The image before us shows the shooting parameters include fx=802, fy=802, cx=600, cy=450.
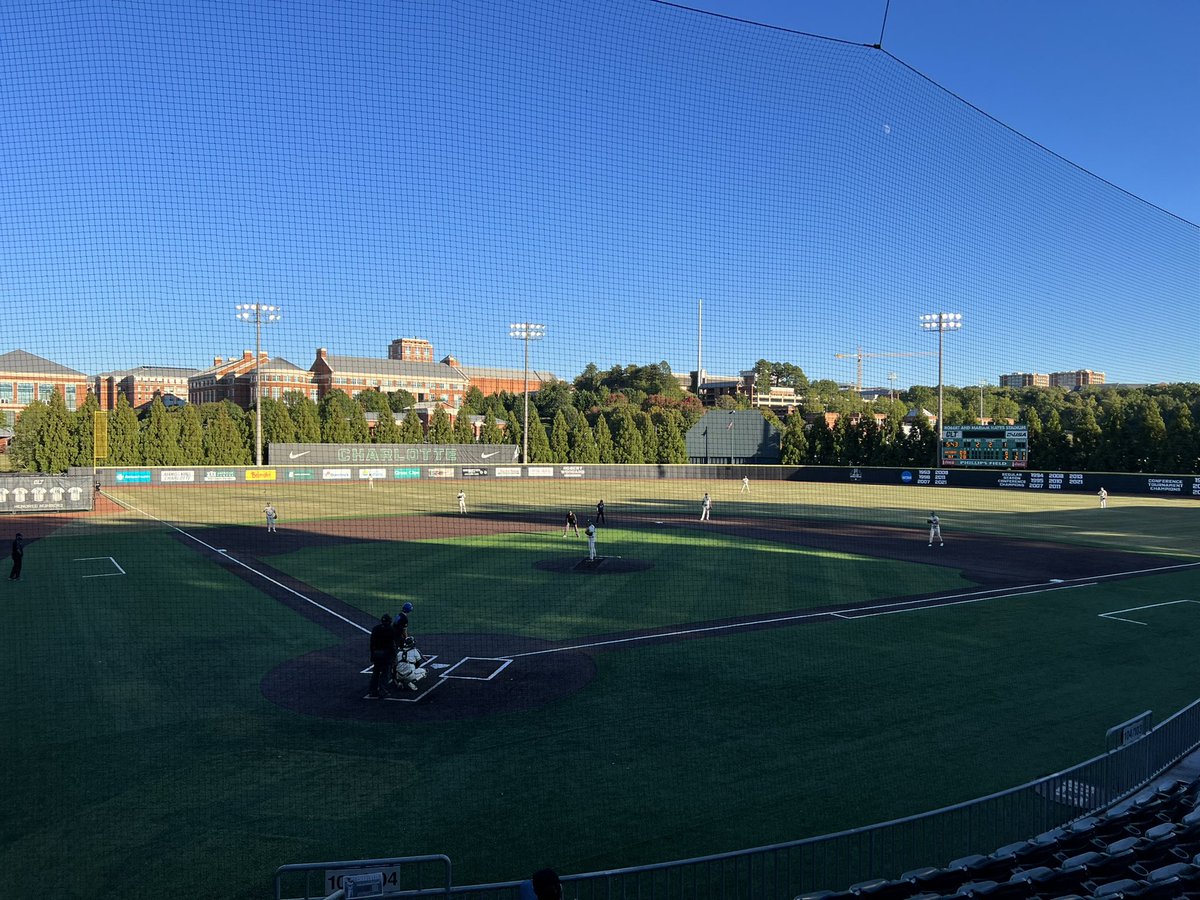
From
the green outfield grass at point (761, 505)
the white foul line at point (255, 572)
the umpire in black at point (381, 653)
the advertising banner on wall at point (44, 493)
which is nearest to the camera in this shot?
the umpire in black at point (381, 653)

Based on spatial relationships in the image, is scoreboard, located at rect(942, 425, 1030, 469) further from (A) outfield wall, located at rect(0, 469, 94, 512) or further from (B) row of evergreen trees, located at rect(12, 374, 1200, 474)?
(A) outfield wall, located at rect(0, 469, 94, 512)

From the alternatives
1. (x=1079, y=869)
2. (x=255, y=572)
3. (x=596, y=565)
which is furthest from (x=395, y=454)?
(x=1079, y=869)

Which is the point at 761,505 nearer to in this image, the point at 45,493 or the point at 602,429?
the point at 602,429

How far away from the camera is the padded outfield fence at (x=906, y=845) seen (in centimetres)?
626

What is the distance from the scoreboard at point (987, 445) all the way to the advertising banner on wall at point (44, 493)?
165 ft

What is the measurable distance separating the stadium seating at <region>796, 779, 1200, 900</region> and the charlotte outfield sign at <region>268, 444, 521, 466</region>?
176 ft

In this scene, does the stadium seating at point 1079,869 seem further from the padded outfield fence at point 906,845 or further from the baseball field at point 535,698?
the baseball field at point 535,698

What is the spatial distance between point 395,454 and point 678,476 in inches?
899

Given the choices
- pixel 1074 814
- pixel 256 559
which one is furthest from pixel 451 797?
pixel 256 559

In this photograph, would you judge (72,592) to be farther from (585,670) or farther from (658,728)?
(658,728)

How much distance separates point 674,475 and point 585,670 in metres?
53.8

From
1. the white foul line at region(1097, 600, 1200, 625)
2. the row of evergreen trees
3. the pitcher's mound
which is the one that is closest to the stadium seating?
the white foul line at region(1097, 600, 1200, 625)

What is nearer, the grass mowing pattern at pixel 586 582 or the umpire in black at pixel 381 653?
the umpire in black at pixel 381 653

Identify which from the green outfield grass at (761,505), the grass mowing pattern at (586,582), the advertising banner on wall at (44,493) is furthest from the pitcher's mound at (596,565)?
the advertising banner on wall at (44,493)
